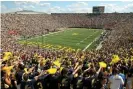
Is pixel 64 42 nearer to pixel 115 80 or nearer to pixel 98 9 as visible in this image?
pixel 115 80

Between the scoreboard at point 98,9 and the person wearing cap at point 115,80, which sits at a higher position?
the person wearing cap at point 115,80

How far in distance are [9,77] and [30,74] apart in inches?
35.9

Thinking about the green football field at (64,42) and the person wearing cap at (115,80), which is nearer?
the person wearing cap at (115,80)

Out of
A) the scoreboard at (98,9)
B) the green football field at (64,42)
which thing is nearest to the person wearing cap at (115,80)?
the green football field at (64,42)

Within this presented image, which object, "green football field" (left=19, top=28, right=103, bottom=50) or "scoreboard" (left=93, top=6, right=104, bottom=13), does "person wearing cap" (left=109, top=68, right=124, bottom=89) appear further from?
"scoreboard" (left=93, top=6, right=104, bottom=13)

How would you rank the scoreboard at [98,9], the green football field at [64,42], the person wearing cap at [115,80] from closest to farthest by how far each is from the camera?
the person wearing cap at [115,80], the green football field at [64,42], the scoreboard at [98,9]

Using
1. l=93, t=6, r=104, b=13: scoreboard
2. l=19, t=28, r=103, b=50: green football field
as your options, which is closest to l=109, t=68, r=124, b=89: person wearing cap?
l=19, t=28, r=103, b=50: green football field

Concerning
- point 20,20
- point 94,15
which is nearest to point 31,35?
point 20,20

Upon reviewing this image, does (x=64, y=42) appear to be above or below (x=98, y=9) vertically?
below

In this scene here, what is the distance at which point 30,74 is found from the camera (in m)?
9.53

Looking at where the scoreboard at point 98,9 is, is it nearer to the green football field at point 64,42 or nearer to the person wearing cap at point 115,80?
the green football field at point 64,42

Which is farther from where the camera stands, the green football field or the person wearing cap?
the green football field

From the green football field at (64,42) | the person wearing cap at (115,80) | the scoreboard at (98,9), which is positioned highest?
the person wearing cap at (115,80)

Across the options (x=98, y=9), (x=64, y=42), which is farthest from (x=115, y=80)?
(x=98, y=9)
